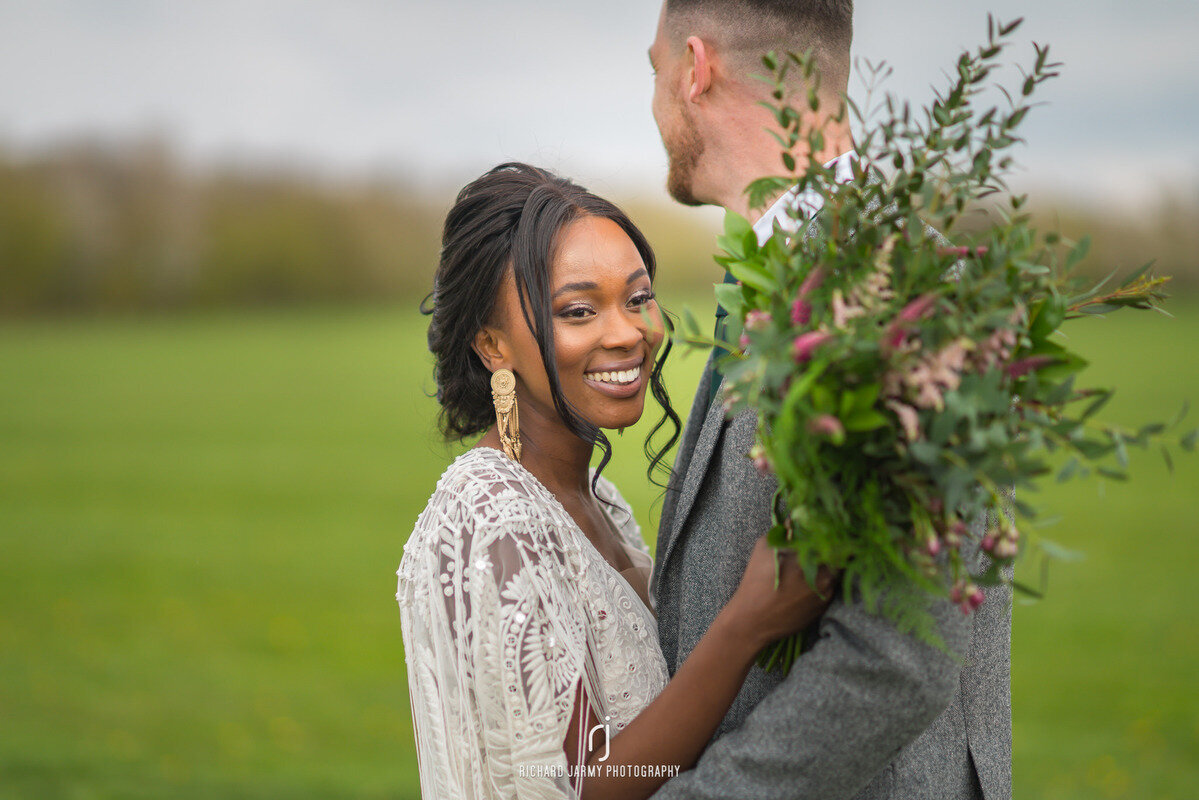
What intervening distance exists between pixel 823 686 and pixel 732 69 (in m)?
1.97

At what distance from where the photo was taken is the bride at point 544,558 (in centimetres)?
254

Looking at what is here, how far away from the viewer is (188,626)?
1574 centimetres

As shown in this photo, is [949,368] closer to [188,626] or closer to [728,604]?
[728,604]

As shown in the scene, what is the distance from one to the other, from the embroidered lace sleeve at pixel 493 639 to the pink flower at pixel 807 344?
3.97 ft

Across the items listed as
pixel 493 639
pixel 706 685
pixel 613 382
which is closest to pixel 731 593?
pixel 706 685

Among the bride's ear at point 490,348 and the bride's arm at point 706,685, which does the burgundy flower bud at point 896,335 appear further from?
the bride's ear at point 490,348

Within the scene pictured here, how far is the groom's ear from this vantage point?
3297 mm

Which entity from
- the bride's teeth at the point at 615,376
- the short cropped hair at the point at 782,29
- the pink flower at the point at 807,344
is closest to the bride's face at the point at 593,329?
the bride's teeth at the point at 615,376

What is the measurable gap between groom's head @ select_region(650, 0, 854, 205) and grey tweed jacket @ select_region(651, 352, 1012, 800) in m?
0.81

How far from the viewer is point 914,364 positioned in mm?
1731

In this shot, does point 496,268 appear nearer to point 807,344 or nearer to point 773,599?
point 773,599

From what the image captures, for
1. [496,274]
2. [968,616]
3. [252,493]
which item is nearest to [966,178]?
[968,616]

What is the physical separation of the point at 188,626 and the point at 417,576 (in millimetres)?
14385

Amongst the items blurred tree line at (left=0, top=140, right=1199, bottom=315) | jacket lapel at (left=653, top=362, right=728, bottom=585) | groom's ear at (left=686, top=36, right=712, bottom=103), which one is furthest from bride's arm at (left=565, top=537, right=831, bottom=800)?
blurred tree line at (left=0, top=140, right=1199, bottom=315)
